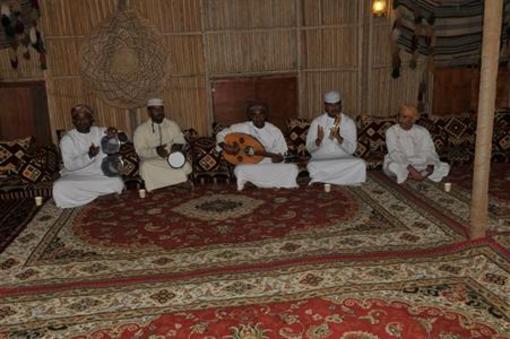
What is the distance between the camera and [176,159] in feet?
20.7

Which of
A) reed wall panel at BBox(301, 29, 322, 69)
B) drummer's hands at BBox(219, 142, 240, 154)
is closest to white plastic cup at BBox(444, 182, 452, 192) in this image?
drummer's hands at BBox(219, 142, 240, 154)

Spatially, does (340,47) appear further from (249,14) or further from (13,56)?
(13,56)

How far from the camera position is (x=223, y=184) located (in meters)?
6.76

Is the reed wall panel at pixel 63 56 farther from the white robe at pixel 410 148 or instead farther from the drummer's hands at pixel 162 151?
the white robe at pixel 410 148

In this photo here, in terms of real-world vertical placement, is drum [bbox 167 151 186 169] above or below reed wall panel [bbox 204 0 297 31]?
below

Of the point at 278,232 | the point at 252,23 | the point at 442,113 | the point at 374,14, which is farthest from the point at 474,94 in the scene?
the point at 278,232

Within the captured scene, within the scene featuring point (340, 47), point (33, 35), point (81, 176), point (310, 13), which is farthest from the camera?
point (340, 47)

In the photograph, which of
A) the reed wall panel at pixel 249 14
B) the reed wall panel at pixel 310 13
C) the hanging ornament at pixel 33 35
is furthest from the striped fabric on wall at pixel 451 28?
the hanging ornament at pixel 33 35

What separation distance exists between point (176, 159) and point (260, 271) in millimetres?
2680

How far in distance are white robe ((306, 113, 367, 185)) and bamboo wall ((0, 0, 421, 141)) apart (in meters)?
1.54

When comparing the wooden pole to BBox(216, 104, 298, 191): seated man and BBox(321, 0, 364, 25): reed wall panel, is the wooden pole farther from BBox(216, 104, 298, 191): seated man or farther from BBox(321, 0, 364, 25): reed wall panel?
BBox(321, 0, 364, 25): reed wall panel

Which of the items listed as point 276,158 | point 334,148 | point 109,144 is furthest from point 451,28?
point 109,144

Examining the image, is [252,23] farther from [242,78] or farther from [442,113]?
[442,113]

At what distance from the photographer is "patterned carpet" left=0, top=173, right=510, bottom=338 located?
3.30m
